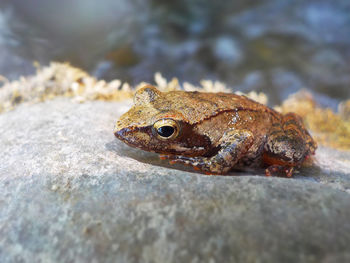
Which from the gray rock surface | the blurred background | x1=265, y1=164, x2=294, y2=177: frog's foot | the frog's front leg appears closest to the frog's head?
the frog's front leg

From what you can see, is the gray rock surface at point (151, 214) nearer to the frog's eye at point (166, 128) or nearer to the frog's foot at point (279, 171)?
the frog's eye at point (166, 128)

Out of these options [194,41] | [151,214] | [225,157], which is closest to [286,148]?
[225,157]

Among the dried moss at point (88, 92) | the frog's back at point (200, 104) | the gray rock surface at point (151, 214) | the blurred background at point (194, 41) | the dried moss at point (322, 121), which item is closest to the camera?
the gray rock surface at point (151, 214)

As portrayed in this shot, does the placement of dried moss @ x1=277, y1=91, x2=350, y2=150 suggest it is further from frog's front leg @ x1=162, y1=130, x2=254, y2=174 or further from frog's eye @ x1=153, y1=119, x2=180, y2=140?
frog's eye @ x1=153, y1=119, x2=180, y2=140

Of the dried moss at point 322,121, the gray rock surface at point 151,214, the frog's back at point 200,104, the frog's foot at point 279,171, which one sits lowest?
the gray rock surface at point 151,214

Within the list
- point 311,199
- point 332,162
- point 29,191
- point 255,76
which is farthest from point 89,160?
point 255,76

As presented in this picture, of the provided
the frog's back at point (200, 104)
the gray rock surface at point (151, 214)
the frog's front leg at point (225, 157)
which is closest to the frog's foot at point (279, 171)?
the frog's front leg at point (225, 157)
